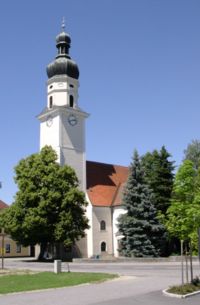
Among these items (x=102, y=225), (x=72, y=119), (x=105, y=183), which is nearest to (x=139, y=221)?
(x=102, y=225)

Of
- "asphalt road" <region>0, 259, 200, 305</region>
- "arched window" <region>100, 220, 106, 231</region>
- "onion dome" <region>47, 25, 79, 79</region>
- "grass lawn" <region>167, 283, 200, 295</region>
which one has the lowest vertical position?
"asphalt road" <region>0, 259, 200, 305</region>

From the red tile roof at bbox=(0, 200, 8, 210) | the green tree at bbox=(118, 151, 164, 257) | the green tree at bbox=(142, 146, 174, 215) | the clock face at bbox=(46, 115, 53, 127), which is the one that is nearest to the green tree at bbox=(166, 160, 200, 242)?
the green tree at bbox=(118, 151, 164, 257)

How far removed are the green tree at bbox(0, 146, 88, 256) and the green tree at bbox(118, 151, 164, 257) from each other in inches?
178

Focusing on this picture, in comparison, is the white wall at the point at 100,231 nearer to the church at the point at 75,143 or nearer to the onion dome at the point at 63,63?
the church at the point at 75,143

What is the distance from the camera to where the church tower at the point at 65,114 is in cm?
5719

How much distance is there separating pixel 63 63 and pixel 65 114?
6.56 m

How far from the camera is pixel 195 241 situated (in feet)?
64.1

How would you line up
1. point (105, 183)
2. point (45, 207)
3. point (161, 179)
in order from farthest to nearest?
point (105, 183), point (161, 179), point (45, 207)

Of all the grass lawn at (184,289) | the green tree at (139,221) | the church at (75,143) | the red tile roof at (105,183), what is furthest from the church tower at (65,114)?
the grass lawn at (184,289)

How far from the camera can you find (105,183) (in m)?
61.2

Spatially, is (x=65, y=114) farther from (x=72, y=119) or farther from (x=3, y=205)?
(x=3, y=205)

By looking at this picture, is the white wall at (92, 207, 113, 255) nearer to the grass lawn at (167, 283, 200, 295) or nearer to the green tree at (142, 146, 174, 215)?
the green tree at (142, 146, 174, 215)

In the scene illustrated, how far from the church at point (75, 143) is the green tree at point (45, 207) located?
9532mm

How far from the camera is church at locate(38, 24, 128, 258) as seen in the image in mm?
56500
